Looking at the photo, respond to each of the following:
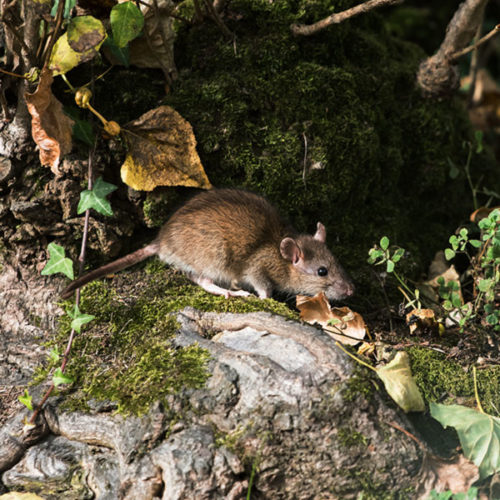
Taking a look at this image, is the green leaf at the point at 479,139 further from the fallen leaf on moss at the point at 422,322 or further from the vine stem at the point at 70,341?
the vine stem at the point at 70,341

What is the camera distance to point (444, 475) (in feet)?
9.43

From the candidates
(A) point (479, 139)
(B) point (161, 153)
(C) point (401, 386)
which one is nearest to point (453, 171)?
(A) point (479, 139)

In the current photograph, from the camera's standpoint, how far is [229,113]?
4.21m

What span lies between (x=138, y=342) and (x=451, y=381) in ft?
5.97

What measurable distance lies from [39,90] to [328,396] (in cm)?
242

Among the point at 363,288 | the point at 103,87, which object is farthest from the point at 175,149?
the point at 363,288

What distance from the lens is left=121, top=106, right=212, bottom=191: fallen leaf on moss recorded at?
12.9 ft

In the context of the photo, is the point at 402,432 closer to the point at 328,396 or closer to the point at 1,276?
the point at 328,396

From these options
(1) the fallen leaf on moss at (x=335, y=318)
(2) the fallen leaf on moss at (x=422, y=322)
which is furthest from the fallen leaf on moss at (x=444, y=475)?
(2) the fallen leaf on moss at (x=422, y=322)

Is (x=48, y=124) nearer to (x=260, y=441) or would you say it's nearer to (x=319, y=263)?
(x=319, y=263)

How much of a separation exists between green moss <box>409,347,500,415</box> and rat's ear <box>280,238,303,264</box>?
1.19 m

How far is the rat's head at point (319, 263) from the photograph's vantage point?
430 cm

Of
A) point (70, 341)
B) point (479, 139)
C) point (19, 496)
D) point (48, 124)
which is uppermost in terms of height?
point (48, 124)

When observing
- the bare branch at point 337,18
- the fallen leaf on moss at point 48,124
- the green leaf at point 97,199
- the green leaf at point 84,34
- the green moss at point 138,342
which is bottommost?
the green moss at point 138,342
